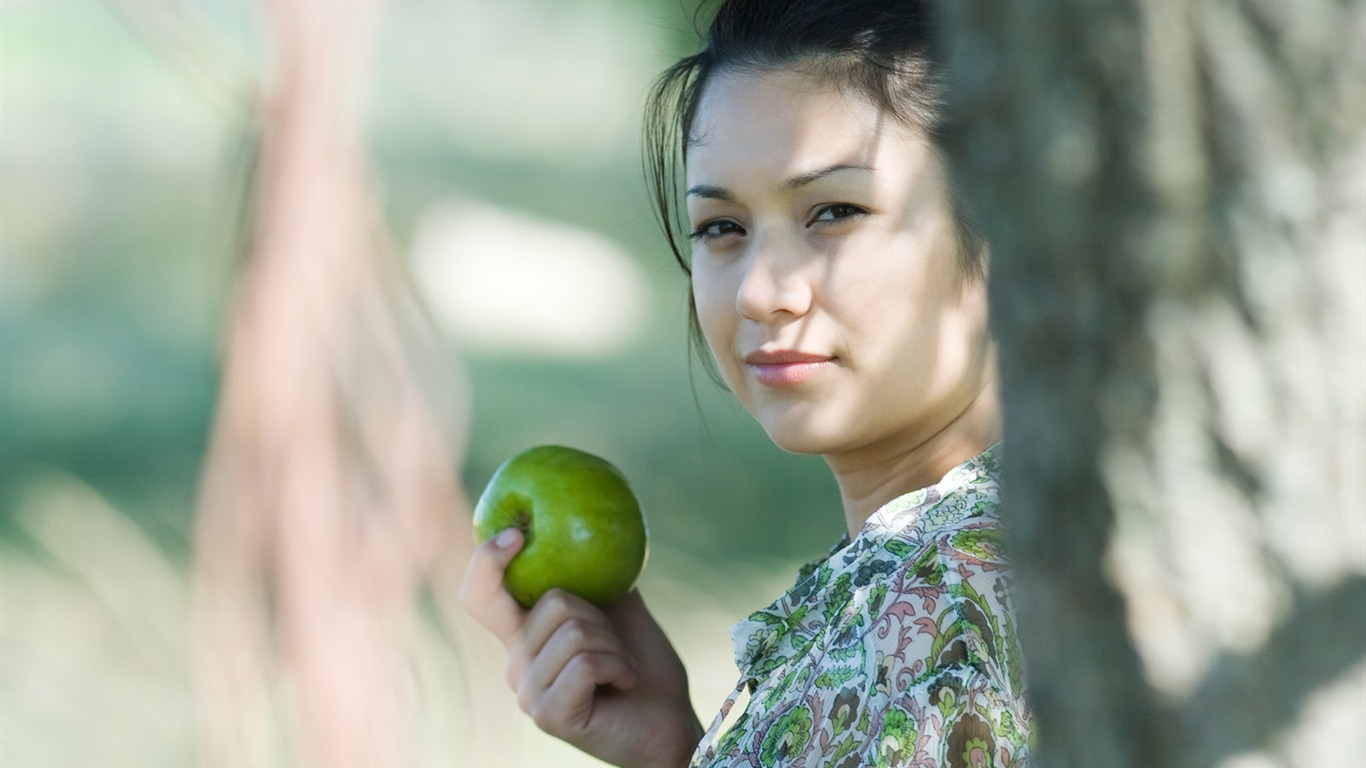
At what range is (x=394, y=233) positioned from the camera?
17.4 ft

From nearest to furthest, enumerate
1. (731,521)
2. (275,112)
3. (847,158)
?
(847,158)
(275,112)
(731,521)

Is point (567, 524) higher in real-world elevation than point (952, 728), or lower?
higher

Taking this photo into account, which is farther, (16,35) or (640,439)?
(640,439)

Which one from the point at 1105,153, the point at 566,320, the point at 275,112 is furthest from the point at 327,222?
the point at 566,320

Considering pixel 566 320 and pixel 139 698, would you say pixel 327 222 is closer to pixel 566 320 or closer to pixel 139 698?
pixel 139 698

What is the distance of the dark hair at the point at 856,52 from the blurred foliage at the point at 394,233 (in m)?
2.78

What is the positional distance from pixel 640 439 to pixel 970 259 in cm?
372

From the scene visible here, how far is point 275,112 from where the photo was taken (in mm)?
2506

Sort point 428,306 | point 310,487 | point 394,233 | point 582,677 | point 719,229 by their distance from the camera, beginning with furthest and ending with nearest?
point 394,233
point 428,306
point 310,487
point 582,677
point 719,229

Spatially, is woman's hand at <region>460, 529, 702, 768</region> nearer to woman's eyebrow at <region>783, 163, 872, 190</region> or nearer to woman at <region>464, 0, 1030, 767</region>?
woman at <region>464, 0, 1030, 767</region>

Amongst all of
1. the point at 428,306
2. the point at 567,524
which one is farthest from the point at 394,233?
the point at 567,524

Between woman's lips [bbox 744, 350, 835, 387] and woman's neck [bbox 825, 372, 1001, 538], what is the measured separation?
0.48 ft

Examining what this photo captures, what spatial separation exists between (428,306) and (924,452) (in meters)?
2.54

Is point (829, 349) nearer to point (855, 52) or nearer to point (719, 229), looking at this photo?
point (719, 229)
